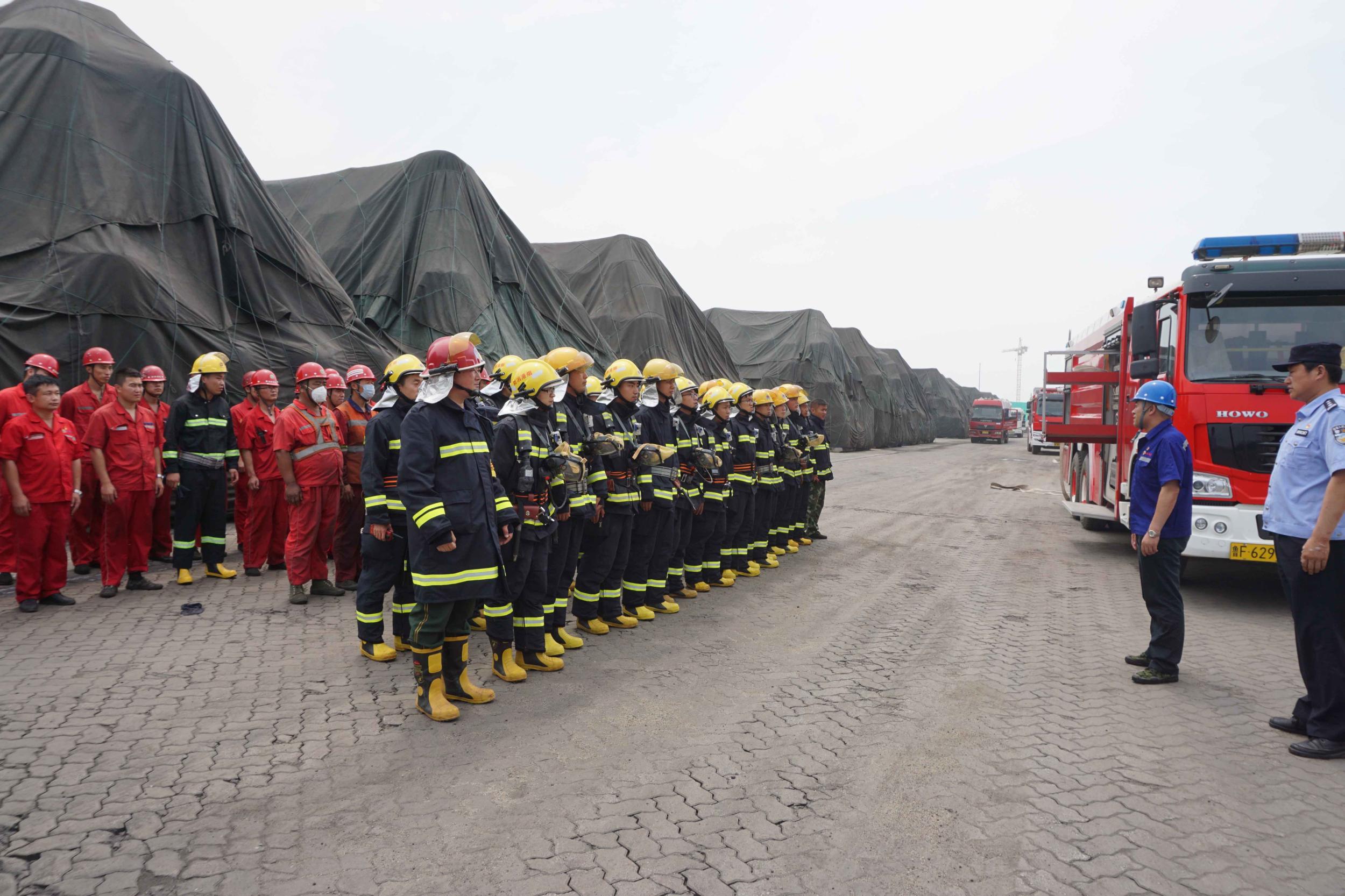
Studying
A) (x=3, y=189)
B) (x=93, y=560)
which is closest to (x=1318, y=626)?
(x=93, y=560)

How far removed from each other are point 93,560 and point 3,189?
19.1 ft

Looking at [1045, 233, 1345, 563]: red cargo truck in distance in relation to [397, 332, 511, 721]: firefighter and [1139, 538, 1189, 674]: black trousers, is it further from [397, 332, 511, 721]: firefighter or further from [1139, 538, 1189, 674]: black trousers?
[397, 332, 511, 721]: firefighter

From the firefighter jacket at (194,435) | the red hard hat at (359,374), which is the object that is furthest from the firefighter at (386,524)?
the firefighter jacket at (194,435)

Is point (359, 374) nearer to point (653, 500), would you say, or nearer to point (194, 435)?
point (194, 435)

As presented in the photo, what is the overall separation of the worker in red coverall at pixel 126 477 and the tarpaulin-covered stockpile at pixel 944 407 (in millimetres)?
57986

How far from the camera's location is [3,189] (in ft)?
33.4

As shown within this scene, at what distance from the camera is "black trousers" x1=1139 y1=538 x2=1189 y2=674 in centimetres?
524

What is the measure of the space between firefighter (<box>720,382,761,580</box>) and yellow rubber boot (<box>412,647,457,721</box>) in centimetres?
431

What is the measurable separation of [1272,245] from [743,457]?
578 cm

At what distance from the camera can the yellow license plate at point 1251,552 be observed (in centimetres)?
707

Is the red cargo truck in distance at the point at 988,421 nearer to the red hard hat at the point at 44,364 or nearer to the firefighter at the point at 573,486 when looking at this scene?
the firefighter at the point at 573,486

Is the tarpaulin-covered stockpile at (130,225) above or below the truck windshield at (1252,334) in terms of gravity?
above

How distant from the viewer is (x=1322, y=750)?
13.3ft

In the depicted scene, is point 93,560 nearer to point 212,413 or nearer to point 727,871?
point 212,413
